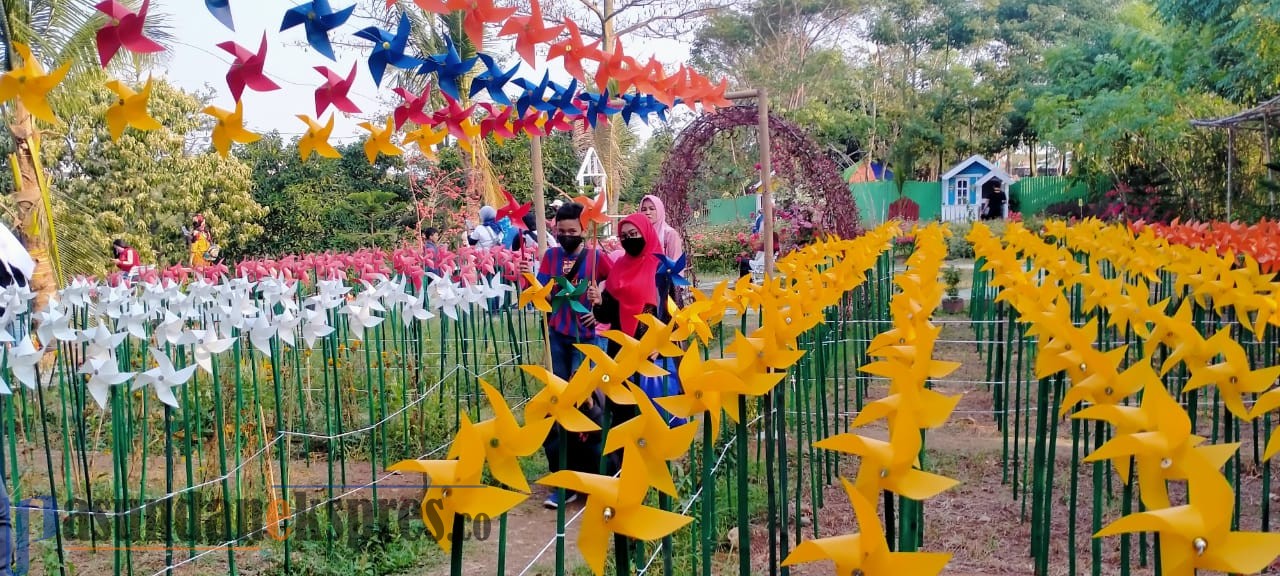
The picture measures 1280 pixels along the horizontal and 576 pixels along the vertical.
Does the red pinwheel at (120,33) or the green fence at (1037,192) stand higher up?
the green fence at (1037,192)

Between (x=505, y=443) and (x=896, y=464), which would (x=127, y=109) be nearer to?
(x=505, y=443)

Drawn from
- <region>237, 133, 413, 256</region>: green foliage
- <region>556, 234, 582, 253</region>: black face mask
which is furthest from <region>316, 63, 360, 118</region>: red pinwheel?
<region>237, 133, 413, 256</region>: green foliage

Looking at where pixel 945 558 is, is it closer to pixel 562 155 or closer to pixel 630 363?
pixel 630 363

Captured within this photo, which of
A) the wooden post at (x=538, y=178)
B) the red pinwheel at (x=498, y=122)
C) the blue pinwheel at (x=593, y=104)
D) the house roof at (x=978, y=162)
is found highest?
the house roof at (x=978, y=162)

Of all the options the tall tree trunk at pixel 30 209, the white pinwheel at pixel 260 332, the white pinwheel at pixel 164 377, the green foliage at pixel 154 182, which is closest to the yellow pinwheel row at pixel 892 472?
the white pinwheel at pixel 164 377

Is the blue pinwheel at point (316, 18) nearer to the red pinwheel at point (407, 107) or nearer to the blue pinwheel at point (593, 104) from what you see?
the red pinwheel at point (407, 107)

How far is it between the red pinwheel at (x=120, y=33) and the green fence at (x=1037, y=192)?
2580cm

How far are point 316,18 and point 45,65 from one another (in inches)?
253

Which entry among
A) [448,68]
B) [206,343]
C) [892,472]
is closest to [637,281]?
[448,68]

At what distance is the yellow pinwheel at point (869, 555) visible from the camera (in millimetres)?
1131

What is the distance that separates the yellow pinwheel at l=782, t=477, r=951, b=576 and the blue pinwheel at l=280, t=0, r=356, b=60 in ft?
5.33

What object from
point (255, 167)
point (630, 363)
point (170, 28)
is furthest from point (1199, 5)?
point (255, 167)

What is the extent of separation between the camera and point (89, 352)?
2938 millimetres

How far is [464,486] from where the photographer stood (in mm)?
1355
